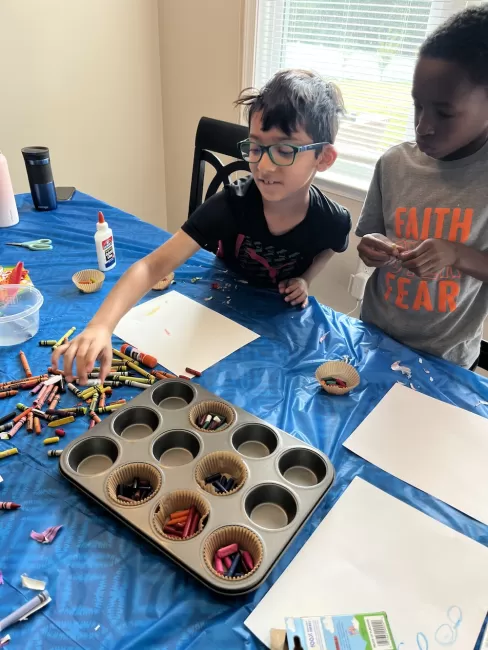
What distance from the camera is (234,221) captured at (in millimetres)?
1273

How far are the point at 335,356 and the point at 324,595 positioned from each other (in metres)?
0.55

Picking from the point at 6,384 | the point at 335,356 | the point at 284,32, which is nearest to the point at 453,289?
the point at 335,356

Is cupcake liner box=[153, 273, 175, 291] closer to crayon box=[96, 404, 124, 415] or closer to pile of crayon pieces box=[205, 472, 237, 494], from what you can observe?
crayon box=[96, 404, 124, 415]

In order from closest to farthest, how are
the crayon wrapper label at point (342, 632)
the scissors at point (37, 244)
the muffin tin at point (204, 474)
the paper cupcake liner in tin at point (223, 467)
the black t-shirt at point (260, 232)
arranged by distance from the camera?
the crayon wrapper label at point (342, 632) → the muffin tin at point (204, 474) → the paper cupcake liner in tin at point (223, 467) → the black t-shirt at point (260, 232) → the scissors at point (37, 244)

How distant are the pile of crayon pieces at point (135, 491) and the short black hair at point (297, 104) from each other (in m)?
0.80

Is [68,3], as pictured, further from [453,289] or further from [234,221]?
[453,289]

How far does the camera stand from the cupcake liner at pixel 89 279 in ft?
4.12

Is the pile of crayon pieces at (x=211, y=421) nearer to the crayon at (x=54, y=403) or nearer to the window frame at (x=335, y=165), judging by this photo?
the crayon at (x=54, y=403)

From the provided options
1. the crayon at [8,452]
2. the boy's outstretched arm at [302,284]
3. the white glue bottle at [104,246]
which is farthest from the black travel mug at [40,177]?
the crayon at [8,452]

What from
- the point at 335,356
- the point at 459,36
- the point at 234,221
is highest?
the point at 459,36

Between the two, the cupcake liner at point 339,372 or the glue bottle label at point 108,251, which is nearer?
the cupcake liner at point 339,372

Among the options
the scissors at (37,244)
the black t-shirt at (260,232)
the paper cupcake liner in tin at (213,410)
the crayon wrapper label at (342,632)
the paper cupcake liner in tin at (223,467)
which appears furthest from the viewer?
the scissors at (37,244)

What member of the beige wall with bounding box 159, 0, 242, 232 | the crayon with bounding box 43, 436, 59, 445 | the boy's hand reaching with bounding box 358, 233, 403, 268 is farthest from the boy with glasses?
the beige wall with bounding box 159, 0, 242, 232

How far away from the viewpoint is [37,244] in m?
1.49
